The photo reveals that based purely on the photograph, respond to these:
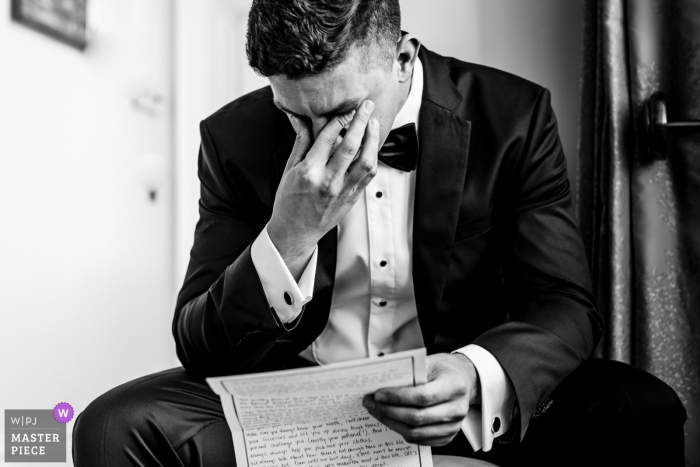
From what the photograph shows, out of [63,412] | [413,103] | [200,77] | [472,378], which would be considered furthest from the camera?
[200,77]

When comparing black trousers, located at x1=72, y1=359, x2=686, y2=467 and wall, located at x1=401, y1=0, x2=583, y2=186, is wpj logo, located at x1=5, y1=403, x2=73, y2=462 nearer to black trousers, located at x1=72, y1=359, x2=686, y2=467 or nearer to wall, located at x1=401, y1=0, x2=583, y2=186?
black trousers, located at x1=72, y1=359, x2=686, y2=467

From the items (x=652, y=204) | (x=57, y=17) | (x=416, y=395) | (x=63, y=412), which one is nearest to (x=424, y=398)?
(x=416, y=395)

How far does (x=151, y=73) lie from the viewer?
229 centimetres

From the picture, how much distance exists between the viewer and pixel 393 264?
1365 mm

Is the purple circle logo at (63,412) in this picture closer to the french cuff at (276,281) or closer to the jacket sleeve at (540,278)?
the french cuff at (276,281)

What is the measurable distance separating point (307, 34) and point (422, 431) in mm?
665

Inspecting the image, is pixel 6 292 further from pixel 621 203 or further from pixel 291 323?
pixel 621 203

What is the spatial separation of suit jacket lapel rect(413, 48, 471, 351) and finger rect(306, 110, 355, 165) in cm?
26

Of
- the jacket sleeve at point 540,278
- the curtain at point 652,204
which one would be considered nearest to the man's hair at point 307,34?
the jacket sleeve at point 540,278

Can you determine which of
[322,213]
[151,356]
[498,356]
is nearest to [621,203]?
[498,356]

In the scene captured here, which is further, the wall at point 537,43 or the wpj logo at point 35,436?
the wall at point 537,43

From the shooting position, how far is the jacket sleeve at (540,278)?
114 cm

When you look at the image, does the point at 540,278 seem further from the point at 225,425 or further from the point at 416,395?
the point at 225,425

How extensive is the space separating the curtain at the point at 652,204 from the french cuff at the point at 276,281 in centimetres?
92
